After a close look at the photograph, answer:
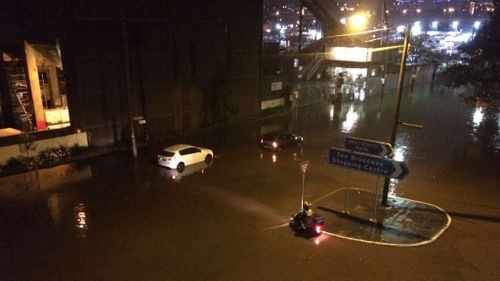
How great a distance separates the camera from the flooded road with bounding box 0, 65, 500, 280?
1209cm

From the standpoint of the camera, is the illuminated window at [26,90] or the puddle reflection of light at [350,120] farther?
the puddle reflection of light at [350,120]

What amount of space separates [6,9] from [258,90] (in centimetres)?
2115

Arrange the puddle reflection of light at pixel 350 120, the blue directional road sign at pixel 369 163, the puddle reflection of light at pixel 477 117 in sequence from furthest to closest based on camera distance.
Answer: the puddle reflection of light at pixel 477 117
the puddle reflection of light at pixel 350 120
the blue directional road sign at pixel 369 163

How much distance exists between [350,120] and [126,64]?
22750mm

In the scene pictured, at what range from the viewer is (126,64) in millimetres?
21906

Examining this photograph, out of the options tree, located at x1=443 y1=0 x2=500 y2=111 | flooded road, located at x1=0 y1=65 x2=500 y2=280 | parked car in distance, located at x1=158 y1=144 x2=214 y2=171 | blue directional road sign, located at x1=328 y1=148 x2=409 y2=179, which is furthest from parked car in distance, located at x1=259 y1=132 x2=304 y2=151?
tree, located at x1=443 y1=0 x2=500 y2=111

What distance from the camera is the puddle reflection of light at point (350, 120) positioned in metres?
32.8

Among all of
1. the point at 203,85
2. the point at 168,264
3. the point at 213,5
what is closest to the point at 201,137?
the point at 203,85

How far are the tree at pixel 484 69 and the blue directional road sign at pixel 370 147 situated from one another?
14.1 meters

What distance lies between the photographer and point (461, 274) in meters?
12.0

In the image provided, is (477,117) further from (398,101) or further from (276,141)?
(398,101)

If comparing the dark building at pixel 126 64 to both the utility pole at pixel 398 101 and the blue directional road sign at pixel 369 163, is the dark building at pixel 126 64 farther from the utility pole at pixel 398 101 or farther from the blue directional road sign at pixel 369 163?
the utility pole at pixel 398 101

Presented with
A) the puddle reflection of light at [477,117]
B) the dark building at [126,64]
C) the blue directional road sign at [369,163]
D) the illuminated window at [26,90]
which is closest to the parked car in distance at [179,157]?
the dark building at [126,64]

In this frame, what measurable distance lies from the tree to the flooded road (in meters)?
4.29
